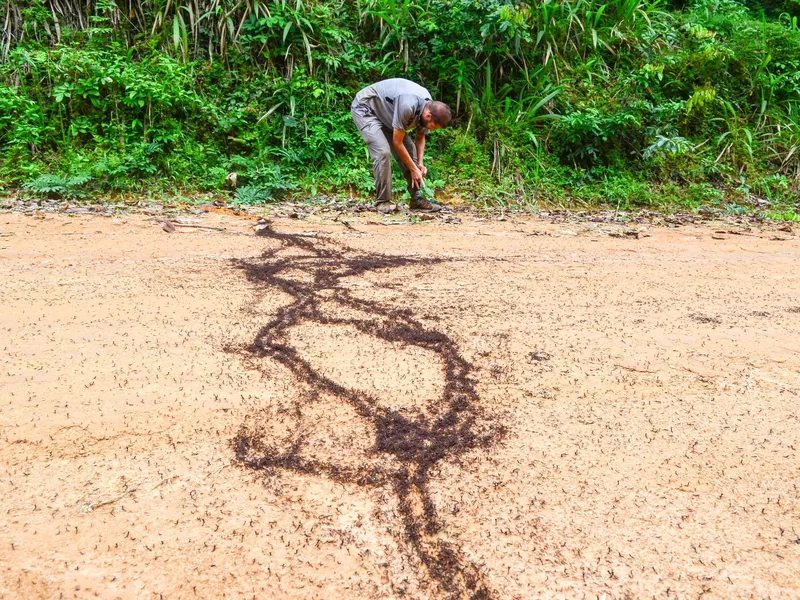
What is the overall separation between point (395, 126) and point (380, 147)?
280 millimetres

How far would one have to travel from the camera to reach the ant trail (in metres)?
1.18

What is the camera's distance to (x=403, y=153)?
4820 millimetres

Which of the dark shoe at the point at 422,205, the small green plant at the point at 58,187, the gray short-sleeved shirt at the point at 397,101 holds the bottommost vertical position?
the dark shoe at the point at 422,205

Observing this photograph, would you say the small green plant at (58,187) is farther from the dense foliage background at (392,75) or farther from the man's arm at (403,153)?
the man's arm at (403,153)

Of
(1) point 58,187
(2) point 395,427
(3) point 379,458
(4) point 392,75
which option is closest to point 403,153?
(4) point 392,75

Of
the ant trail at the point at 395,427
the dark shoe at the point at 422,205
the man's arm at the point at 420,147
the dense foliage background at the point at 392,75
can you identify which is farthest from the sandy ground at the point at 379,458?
the dense foliage background at the point at 392,75

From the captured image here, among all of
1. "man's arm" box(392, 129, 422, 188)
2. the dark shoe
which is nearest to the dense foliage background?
the dark shoe

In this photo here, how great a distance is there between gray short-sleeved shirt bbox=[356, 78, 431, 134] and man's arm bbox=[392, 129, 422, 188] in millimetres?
45

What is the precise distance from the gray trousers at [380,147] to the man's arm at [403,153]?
0.38 feet

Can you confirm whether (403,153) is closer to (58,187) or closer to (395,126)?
(395,126)

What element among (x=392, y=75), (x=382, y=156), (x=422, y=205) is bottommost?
(x=422, y=205)

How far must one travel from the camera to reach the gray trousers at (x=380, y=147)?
16.3 ft

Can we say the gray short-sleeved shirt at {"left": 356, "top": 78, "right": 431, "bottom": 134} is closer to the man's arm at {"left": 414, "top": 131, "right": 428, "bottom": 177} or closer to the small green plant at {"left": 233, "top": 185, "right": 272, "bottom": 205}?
the man's arm at {"left": 414, "top": 131, "right": 428, "bottom": 177}

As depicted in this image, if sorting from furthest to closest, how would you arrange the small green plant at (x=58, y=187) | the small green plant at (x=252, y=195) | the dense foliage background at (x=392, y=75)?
the dense foliage background at (x=392, y=75) < the small green plant at (x=252, y=195) < the small green plant at (x=58, y=187)
